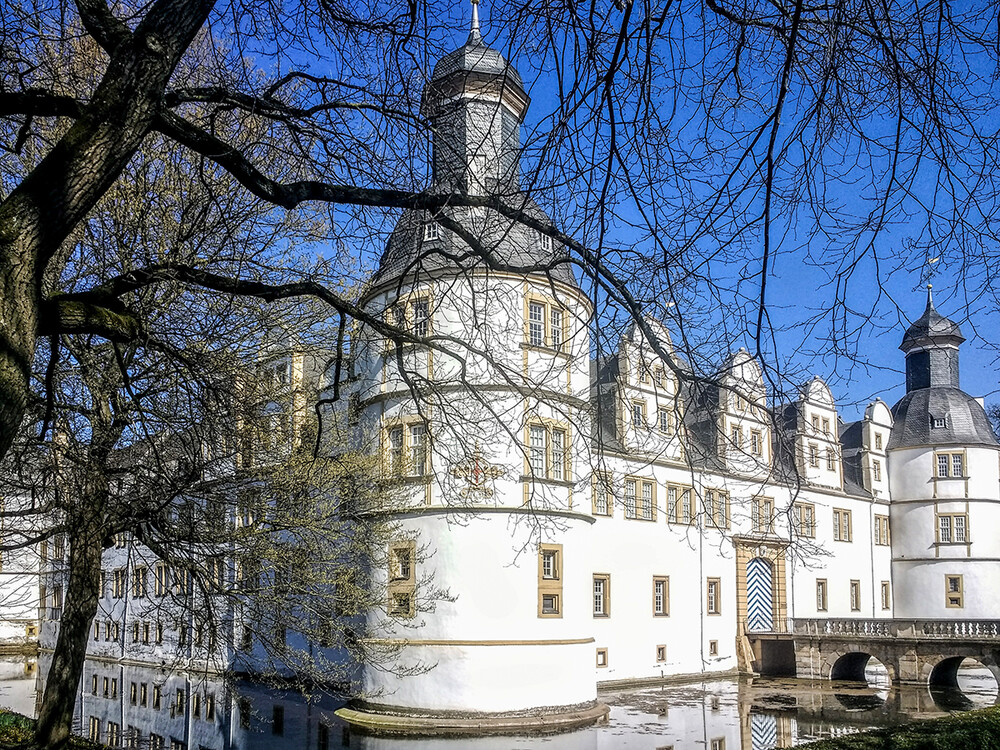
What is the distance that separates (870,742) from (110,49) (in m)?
6.01

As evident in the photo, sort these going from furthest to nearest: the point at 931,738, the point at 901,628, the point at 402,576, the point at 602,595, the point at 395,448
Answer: the point at 901,628 < the point at 602,595 < the point at 395,448 < the point at 402,576 < the point at 931,738

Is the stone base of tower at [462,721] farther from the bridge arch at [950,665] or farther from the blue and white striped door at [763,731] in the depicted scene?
the bridge arch at [950,665]

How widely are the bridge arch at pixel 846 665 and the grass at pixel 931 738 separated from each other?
75.1 feet

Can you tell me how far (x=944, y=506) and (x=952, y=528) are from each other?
85 centimetres

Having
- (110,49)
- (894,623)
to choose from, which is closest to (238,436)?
(110,49)

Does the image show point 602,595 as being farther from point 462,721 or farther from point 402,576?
point 462,721

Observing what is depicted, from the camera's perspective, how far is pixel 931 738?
6535mm

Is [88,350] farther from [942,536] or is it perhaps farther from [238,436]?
[942,536]

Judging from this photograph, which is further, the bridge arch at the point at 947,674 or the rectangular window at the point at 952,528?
the rectangular window at the point at 952,528

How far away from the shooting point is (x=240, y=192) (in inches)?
370

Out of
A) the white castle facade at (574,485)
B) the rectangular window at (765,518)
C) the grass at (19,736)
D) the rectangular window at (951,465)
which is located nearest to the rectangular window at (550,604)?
the white castle facade at (574,485)

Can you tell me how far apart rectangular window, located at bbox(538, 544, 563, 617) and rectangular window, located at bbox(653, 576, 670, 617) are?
7.16m

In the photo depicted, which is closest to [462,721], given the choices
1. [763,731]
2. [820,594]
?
[763,731]

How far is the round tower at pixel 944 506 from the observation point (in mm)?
35656
